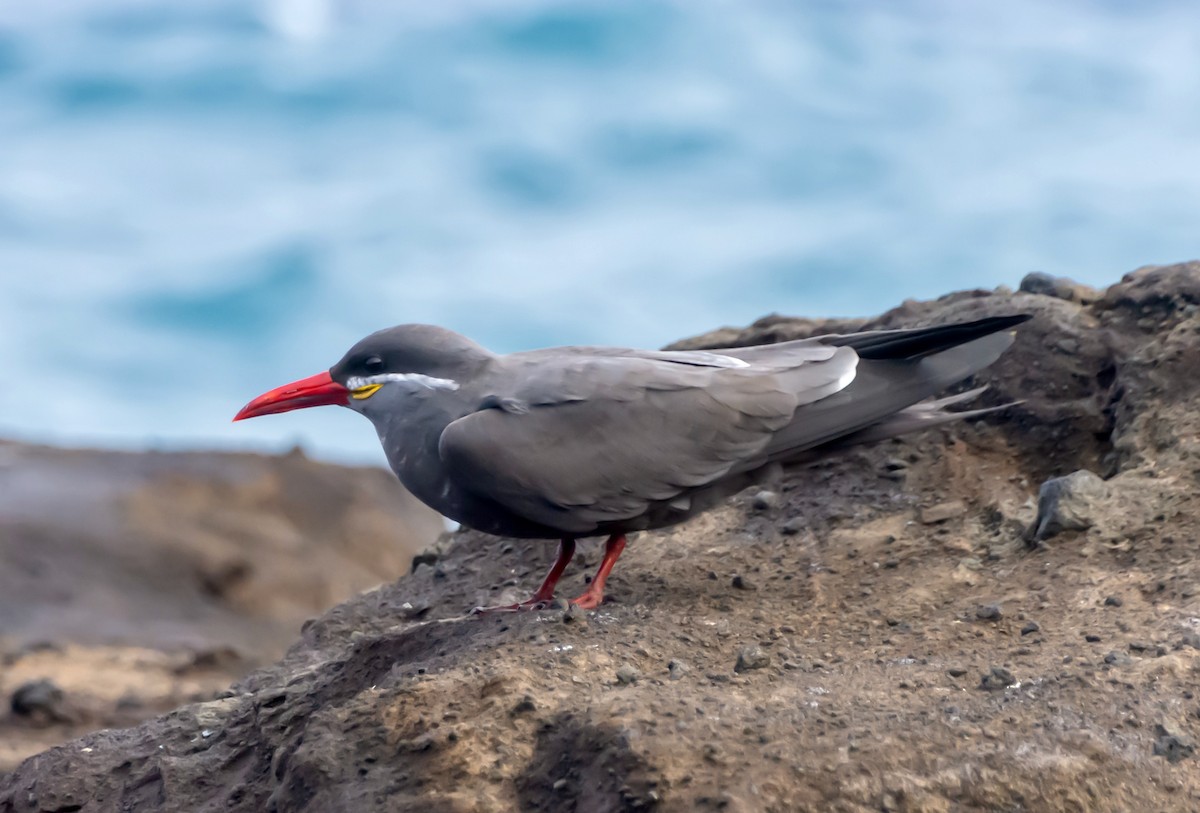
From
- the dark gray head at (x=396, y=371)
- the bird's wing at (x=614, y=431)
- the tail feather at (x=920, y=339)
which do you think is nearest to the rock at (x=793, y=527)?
the bird's wing at (x=614, y=431)

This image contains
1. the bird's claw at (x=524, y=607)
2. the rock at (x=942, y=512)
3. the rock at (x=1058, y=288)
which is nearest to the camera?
the bird's claw at (x=524, y=607)

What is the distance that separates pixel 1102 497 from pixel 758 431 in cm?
141

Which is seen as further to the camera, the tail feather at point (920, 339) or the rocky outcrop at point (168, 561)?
the rocky outcrop at point (168, 561)

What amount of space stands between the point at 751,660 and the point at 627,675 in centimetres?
45

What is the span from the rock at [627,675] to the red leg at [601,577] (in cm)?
71

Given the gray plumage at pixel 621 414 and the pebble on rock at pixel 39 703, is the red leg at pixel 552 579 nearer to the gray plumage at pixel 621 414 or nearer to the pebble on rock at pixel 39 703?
the gray plumage at pixel 621 414

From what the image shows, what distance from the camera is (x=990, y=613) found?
187 inches

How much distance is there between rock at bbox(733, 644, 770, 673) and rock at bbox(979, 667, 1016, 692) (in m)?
0.70

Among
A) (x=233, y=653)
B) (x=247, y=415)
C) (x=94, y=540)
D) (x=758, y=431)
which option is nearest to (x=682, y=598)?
(x=758, y=431)

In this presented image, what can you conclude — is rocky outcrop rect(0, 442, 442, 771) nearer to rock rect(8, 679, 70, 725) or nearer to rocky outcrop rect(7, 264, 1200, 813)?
rock rect(8, 679, 70, 725)

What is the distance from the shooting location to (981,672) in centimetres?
426

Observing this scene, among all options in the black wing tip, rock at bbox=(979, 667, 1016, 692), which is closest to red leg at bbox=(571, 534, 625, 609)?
rock at bbox=(979, 667, 1016, 692)

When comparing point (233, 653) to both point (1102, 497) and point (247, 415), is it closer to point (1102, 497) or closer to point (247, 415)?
point (247, 415)

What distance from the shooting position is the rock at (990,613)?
4.75 metres
